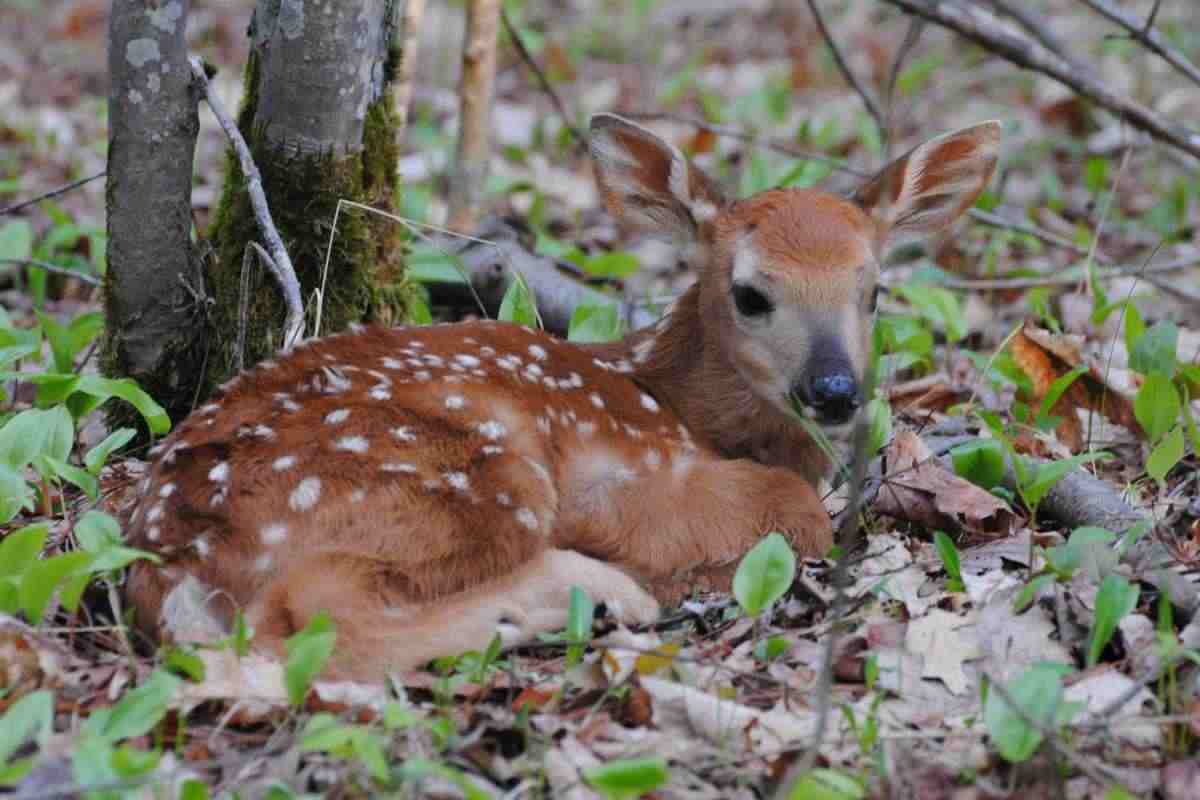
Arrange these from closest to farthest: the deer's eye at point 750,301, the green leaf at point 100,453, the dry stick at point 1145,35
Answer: the green leaf at point 100,453
the deer's eye at point 750,301
the dry stick at point 1145,35

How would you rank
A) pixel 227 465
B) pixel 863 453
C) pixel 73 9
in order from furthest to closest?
1. pixel 73 9
2. pixel 227 465
3. pixel 863 453

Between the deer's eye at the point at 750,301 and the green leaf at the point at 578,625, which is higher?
the deer's eye at the point at 750,301

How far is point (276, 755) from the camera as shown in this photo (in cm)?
319

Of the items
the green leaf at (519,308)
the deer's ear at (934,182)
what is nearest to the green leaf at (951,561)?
the deer's ear at (934,182)

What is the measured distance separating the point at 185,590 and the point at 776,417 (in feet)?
6.27

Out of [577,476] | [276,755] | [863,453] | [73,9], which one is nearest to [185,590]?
[276,755]

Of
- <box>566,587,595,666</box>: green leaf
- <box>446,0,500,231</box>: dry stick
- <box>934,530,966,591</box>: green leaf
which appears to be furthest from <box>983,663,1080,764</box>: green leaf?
<box>446,0,500,231</box>: dry stick

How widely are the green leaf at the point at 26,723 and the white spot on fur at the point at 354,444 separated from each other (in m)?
1.05

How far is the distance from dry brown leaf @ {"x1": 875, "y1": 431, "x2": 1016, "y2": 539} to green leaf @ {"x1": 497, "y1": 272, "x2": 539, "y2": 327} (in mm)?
1423

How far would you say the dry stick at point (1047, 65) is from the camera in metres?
6.16

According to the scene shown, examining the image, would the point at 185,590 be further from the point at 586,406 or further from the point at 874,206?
the point at 874,206

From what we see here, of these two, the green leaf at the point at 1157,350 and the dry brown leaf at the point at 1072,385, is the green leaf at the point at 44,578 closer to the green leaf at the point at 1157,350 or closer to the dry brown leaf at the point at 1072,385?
the dry brown leaf at the point at 1072,385

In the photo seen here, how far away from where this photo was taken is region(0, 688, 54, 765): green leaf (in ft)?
9.91

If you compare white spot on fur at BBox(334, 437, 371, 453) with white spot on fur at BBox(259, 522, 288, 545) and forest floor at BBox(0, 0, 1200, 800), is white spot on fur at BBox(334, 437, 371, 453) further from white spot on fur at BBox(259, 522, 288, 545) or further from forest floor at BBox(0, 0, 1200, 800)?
forest floor at BBox(0, 0, 1200, 800)
